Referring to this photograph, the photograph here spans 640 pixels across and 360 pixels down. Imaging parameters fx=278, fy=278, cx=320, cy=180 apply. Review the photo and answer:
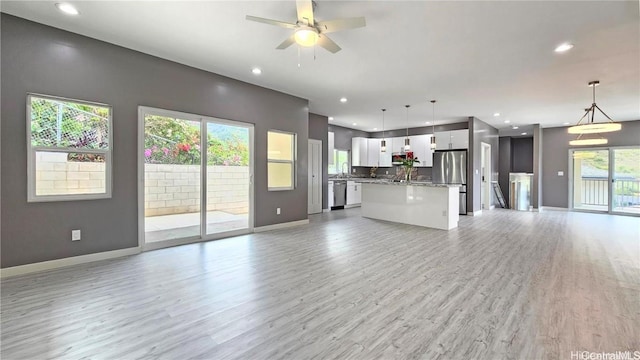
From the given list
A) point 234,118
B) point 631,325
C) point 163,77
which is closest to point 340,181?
point 234,118

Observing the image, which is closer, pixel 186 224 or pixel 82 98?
pixel 82 98

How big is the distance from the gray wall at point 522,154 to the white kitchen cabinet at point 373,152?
6262 millimetres

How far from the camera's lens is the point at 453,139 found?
8.41m

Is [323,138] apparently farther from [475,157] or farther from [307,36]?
[307,36]

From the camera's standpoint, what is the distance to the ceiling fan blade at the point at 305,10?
7.82ft

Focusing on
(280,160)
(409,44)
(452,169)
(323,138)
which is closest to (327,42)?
(409,44)

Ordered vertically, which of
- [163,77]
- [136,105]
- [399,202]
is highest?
[163,77]

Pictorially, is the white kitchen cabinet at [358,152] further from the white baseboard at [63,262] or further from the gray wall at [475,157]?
the white baseboard at [63,262]

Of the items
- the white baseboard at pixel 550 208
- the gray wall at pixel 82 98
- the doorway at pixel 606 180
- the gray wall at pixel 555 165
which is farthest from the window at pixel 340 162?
the doorway at pixel 606 180

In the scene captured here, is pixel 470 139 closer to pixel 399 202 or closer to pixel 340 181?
pixel 399 202

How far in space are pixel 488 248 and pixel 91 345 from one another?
16.1ft

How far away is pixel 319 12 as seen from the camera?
9.30ft

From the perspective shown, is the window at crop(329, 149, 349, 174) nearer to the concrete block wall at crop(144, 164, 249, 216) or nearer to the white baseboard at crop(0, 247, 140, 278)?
the concrete block wall at crop(144, 164, 249, 216)

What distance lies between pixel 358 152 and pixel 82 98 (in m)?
7.93
